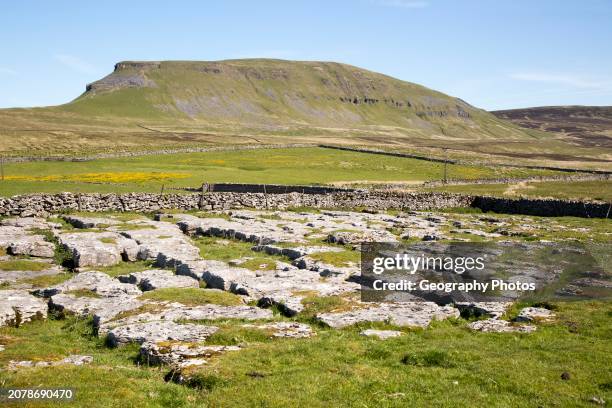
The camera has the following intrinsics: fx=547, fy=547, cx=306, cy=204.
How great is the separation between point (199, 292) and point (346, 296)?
5.68 m

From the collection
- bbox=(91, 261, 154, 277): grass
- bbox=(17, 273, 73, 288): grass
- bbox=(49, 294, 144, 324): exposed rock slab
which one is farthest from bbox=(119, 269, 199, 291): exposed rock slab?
bbox=(17, 273, 73, 288): grass

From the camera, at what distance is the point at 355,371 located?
14039mm

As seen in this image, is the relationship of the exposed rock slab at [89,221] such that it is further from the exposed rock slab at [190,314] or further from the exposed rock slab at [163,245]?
the exposed rock slab at [190,314]

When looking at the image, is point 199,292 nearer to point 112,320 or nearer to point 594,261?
point 112,320

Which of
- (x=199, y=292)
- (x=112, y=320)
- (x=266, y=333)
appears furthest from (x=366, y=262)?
(x=112, y=320)

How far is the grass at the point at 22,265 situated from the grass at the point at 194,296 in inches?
342

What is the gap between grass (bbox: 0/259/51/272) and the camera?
2565 cm

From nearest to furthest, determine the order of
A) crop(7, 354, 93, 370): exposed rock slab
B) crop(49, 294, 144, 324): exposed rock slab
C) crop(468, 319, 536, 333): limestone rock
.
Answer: crop(7, 354, 93, 370): exposed rock slab < crop(468, 319, 536, 333): limestone rock < crop(49, 294, 144, 324): exposed rock slab

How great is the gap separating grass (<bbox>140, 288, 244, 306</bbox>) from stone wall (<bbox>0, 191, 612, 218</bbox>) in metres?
26.6

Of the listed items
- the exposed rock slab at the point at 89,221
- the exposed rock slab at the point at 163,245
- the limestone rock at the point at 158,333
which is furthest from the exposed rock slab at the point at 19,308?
the exposed rock slab at the point at 89,221

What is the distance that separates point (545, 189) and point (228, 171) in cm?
4893

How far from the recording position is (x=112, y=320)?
18406 millimetres

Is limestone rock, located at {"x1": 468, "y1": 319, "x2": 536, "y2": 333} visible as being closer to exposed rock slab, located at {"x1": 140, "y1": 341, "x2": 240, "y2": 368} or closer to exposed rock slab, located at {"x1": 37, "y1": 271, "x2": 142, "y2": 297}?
exposed rock slab, located at {"x1": 140, "y1": 341, "x2": 240, "y2": 368}

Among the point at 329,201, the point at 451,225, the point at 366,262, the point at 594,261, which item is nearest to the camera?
the point at 366,262
